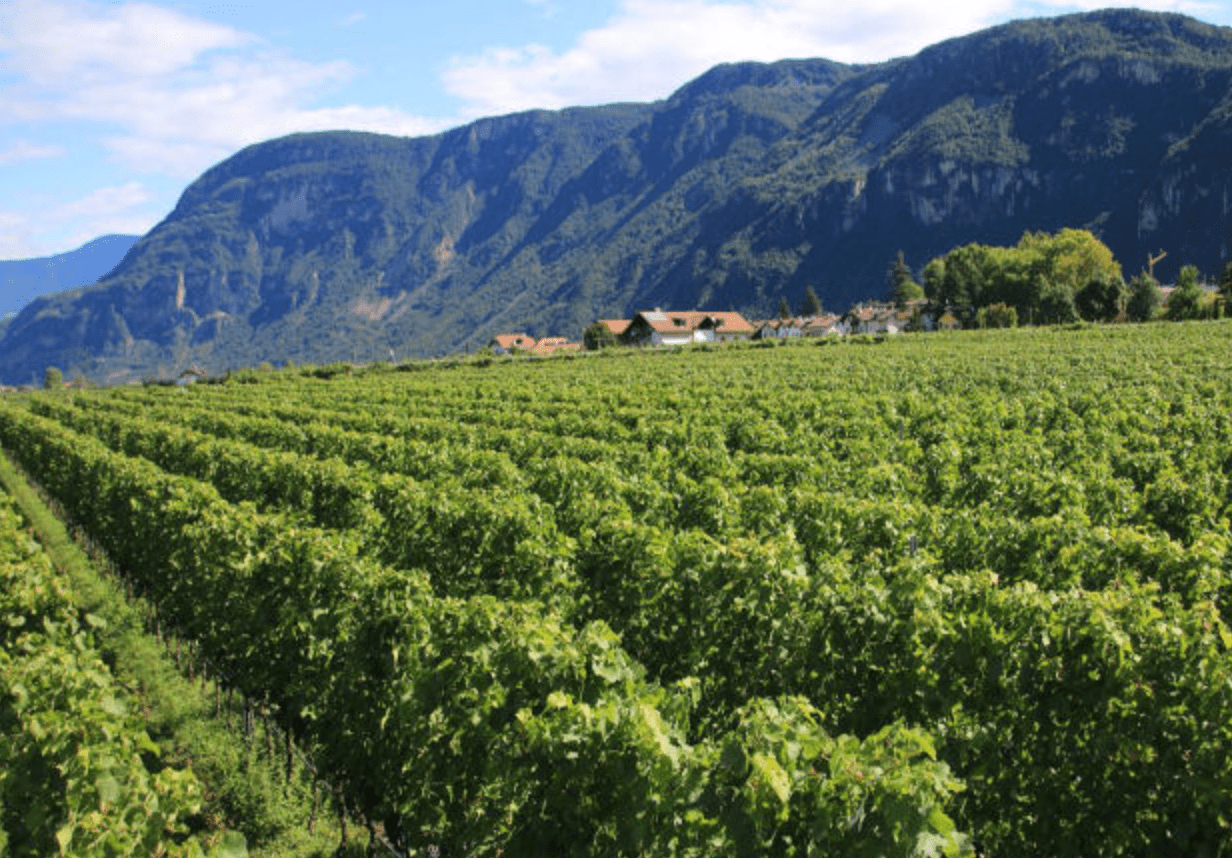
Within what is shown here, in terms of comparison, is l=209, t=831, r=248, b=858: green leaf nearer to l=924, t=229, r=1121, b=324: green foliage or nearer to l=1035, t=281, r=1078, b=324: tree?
l=1035, t=281, r=1078, b=324: tree

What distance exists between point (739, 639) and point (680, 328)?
111374 millimetres

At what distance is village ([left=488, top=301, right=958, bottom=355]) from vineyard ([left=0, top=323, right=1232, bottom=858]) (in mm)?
90128

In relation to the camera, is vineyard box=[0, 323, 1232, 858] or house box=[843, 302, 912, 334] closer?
vineyard box=[0, 323, 1232, 858]

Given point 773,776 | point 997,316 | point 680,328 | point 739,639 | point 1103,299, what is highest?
point 680,328

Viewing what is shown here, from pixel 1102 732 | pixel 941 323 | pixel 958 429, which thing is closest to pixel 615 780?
pixel 1102 732

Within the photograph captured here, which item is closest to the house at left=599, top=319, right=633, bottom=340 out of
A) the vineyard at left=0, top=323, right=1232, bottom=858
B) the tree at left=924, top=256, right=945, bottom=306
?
the tree at left=924, top=256, right=945, bottom=306

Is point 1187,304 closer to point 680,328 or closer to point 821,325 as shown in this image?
point 821,325

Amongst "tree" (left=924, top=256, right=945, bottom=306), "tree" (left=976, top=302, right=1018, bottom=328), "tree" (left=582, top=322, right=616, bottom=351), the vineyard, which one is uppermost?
"tree" (left=924, top=256, right=945, bottom=306)

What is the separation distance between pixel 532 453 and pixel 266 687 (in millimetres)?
9154

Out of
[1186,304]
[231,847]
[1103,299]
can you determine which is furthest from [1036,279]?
[231,847]

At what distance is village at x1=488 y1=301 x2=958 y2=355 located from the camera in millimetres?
112062

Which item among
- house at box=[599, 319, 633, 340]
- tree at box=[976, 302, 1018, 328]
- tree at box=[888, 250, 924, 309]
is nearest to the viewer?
tree at box=[976, 302, 1018, 328]

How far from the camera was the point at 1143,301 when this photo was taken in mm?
86062

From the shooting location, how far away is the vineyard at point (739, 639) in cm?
487
